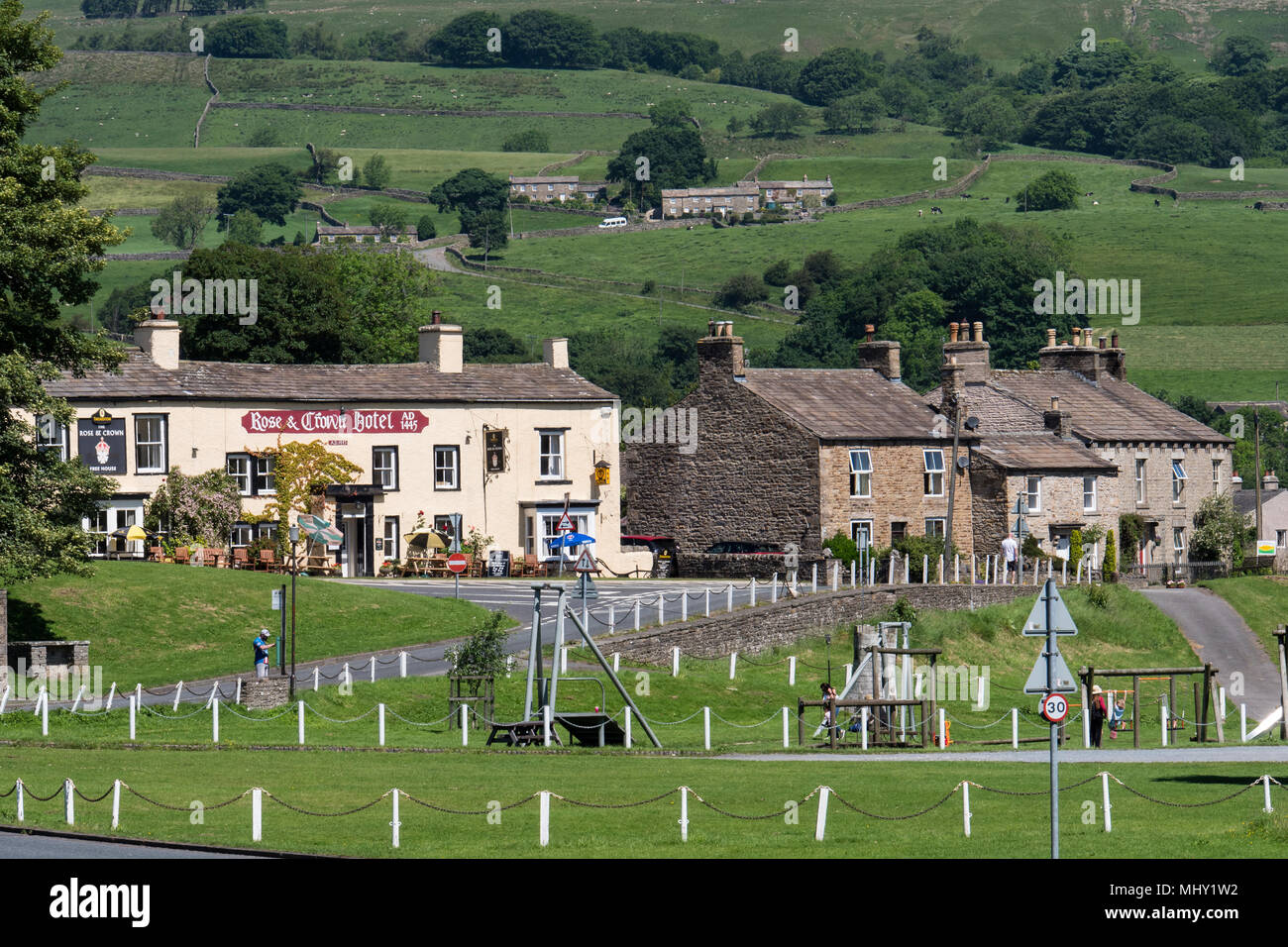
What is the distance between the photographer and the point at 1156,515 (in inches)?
3354

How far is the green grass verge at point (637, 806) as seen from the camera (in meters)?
26.2

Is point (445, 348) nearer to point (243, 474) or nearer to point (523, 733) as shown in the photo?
point (243, 474)

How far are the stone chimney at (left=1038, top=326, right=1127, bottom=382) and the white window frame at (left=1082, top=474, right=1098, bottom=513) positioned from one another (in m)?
10.7

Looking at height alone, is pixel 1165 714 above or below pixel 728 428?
below

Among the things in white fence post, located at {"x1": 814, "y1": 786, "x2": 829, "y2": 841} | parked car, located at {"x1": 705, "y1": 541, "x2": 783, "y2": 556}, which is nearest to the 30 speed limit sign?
white fence post, located at {"x1": 814, "y1": 786, "x2": 829, "y2": 841}

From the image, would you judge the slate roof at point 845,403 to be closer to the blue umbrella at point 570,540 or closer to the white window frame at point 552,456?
the white window frame at point 552,456

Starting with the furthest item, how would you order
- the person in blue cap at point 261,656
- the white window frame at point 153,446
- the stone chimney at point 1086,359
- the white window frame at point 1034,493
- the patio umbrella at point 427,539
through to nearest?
the stone chimney at point 1086,359
the white window frame at point 1034,493
the patio umbrella at point 427,539
the white window frame at point 153,446
the person in blue cap at point 261,656

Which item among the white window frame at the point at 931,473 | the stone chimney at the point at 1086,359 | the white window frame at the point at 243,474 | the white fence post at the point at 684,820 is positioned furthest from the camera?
the stone chimney at the point at 1086,359

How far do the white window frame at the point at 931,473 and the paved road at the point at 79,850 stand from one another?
178ft

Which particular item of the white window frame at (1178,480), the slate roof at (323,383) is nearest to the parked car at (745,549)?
the slate roof at (323,383)

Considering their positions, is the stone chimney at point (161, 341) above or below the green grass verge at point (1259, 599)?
above
